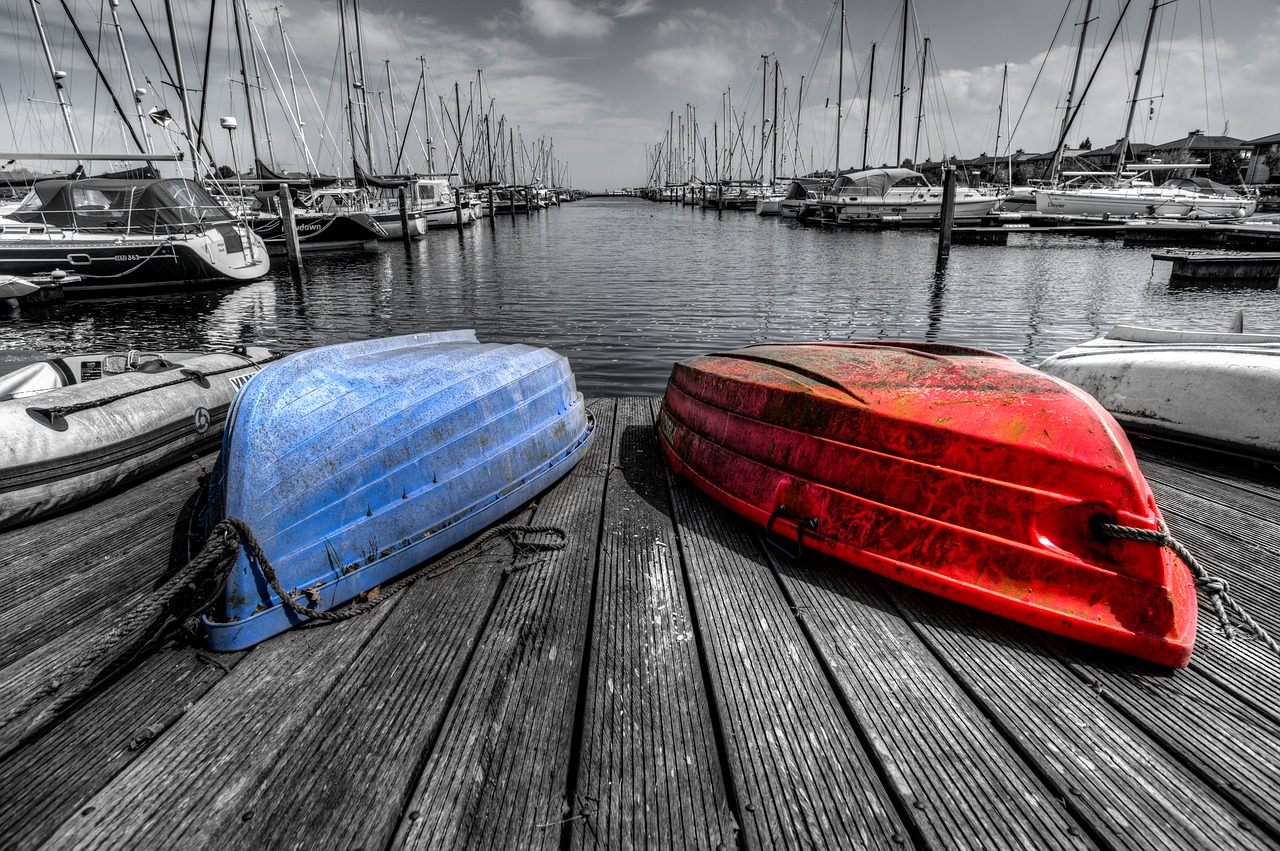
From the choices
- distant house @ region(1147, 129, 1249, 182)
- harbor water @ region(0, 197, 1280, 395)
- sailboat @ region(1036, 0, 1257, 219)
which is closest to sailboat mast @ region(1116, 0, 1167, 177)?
sailboat @ region(1036, 0, 1257, 219)

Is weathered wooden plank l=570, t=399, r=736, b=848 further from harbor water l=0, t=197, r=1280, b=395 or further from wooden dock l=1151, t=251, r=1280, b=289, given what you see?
wooden dock l=1151, t=251, r=1280, b=289

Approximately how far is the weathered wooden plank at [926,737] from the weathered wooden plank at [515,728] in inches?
33.6

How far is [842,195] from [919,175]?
4896 mm

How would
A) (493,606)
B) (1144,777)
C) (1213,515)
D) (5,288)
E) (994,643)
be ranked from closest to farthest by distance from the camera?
(1144,777) < (994,643) < (493,606) < (1213,515) < (5,288)

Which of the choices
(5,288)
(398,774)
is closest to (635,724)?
(398,774)

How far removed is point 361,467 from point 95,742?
1.08 metres

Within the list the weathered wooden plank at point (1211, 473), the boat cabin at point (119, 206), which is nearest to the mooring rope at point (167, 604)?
the weathered wooden plank at point (1211, 473)

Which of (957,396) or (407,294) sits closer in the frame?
(957,396)

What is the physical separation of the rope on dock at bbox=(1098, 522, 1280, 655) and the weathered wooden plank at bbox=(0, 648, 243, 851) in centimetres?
292

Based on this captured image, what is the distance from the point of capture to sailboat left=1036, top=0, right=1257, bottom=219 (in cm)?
3152

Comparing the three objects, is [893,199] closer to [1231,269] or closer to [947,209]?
[947,209]

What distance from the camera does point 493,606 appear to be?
7.71 feet

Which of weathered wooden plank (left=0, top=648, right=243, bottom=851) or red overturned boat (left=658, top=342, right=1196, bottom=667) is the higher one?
red overturned boat (left=658, top=342, right=1196, bottom=667)

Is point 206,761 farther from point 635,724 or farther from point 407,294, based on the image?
point 407,294
